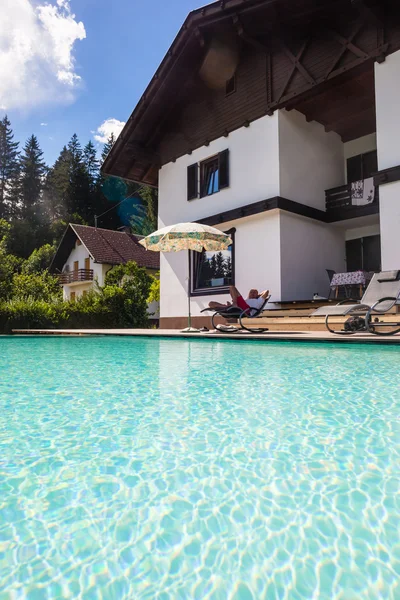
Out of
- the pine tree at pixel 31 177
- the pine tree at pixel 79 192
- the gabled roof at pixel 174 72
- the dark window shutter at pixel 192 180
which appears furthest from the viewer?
the pine tree at pixel 31 177

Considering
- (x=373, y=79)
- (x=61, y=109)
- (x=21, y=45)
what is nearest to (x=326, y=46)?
(x=373, y=79)

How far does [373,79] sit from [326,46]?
129cm

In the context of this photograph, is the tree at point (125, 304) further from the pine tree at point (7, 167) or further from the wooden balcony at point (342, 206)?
the pine tree at point (7, 167)

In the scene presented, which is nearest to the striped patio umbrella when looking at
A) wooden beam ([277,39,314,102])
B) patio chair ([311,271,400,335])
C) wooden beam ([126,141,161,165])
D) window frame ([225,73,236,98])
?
patio chair ([311,271,400,335])

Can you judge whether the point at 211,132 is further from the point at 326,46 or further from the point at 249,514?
the point at 249,514

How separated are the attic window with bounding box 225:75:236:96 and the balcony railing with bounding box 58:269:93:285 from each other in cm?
1773

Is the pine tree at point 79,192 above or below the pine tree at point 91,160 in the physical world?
below

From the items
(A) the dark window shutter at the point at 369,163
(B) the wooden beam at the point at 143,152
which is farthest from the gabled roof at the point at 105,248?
(A) the dark window shutter at the point at 369,163

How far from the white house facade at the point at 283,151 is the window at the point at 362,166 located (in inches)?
1.3

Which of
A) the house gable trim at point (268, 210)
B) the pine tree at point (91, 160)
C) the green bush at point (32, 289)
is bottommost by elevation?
the green bush at point (32, 289)

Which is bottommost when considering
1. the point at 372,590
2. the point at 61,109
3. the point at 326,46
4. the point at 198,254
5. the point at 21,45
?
the point at 372,590

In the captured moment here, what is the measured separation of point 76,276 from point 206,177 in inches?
687

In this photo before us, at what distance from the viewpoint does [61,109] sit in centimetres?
3888

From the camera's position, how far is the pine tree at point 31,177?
44.9 metres
